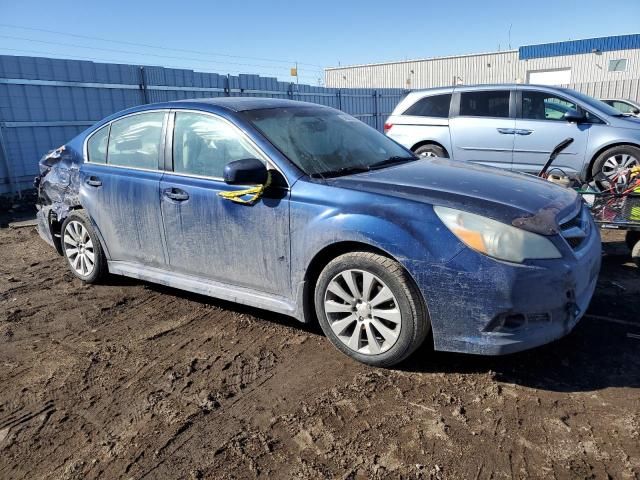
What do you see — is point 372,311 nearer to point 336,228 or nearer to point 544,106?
point 336,228

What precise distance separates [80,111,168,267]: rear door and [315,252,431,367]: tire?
5.21 feet

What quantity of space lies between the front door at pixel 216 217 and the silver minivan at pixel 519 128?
410 cm

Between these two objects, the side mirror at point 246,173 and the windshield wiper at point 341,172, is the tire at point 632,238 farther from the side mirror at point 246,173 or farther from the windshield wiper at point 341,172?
the side mirror at point 246,173

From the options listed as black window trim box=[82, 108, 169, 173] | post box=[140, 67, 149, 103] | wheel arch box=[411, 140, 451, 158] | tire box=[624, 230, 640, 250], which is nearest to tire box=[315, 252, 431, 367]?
black window trim box=[82, 108, 169, 173]

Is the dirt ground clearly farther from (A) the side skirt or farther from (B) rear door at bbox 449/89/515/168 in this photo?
(B) rear door at bbox 449/89/515/168

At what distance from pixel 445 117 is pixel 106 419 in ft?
24.1

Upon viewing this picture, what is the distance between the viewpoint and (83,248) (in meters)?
4.84

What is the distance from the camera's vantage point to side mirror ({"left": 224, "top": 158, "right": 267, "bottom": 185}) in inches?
129

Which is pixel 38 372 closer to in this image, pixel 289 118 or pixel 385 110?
pixel 289 118

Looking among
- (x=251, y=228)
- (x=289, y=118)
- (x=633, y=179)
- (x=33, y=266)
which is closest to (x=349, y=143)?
(x=289, y=118)

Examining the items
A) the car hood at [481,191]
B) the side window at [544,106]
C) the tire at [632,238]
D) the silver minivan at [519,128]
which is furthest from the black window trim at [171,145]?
the side window at [544,106]

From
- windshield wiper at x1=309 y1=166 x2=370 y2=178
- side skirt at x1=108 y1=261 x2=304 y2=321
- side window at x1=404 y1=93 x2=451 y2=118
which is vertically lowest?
side skirt at x1=108 y1=261 x2=304 y2=321

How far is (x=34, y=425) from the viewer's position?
9.16 ft

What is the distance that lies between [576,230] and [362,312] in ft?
4.61
